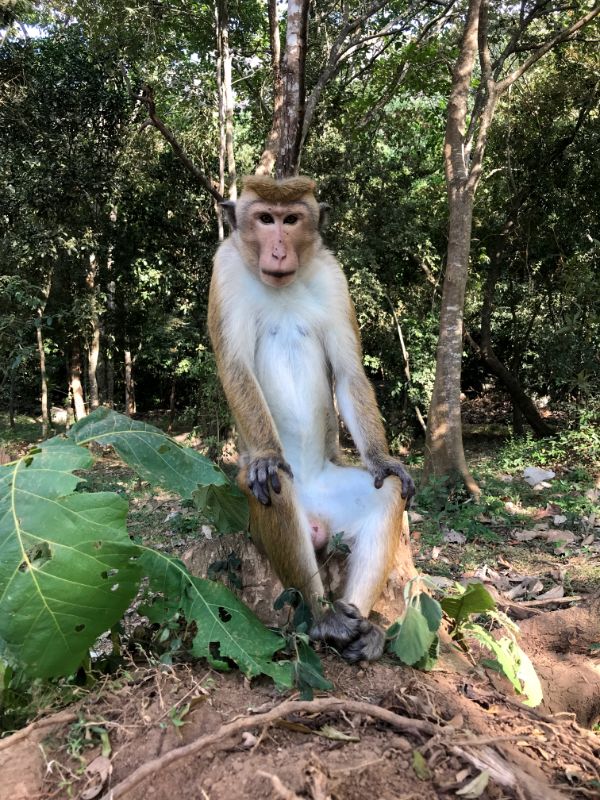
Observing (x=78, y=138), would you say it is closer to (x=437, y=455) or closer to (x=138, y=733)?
(x=437, y=455)

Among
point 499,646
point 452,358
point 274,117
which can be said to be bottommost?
point 452,358

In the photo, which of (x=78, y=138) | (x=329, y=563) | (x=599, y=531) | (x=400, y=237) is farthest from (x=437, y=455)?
(x=78, y=138)

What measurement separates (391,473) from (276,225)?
4.29ft

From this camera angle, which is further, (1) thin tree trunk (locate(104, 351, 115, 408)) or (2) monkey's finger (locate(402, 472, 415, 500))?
(1) thin tree trunk (locate(104, 351, 115, 408))

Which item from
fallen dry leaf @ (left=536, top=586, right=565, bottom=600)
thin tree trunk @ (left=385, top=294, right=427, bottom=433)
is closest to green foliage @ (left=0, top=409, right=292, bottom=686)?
fallen dry leaf @ (left=536, top=586, right=565, bottom=600)

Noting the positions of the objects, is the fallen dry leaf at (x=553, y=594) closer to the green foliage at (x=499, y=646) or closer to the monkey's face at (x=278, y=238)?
the green foliage at (x=499, y=646)

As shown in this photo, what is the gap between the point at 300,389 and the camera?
3098 mm

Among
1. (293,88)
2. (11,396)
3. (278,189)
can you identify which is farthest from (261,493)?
(11,396)

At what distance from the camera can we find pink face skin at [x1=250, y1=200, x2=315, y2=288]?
285 centimetres

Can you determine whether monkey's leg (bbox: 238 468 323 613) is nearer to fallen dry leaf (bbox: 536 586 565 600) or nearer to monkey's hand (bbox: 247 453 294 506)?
monkey's hand (bbox: 247 453 294 506)

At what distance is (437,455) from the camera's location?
7621 millimetres

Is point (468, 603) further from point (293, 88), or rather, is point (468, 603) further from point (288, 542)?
point (293, 88)

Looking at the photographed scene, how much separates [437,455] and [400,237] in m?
4.30

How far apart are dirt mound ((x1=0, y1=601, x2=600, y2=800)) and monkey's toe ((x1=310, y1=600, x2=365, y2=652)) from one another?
16 centimetres
